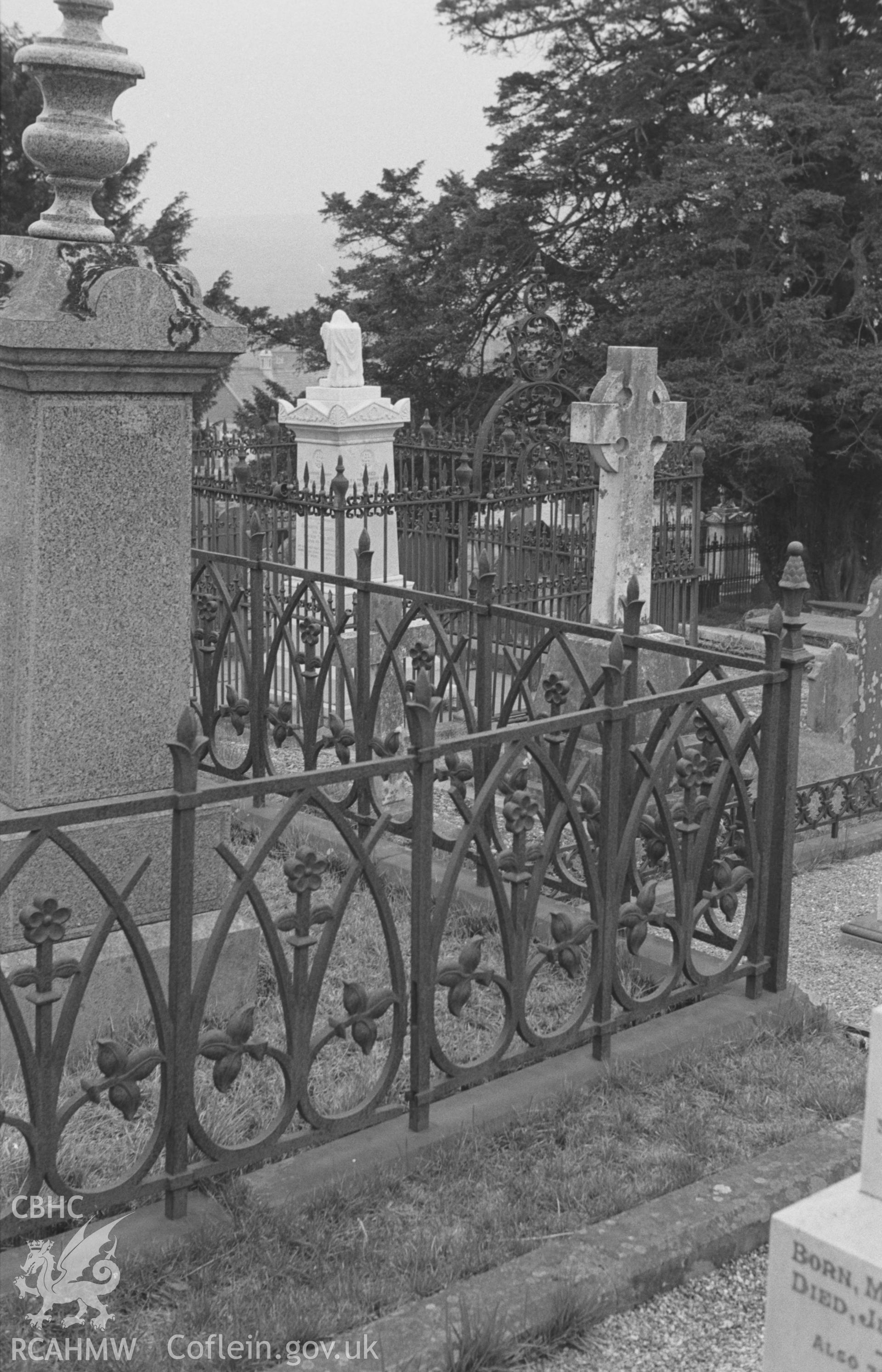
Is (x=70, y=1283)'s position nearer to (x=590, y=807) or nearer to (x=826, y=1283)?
(x=826, y=1283)

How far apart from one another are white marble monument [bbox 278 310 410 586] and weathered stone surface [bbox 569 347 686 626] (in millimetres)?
2281

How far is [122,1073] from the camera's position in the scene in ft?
10.2

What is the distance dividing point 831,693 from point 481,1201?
8.19m

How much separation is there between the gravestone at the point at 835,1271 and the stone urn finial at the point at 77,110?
9.97ft

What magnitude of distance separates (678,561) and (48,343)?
811cm

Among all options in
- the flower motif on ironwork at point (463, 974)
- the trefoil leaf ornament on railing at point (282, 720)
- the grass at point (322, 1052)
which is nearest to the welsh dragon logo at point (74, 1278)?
the grass at point (322, 1052)

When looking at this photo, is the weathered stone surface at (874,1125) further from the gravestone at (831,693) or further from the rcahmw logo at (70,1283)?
the gravestone at (831,693)

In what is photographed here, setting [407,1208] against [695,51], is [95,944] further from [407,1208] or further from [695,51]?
[695,51]

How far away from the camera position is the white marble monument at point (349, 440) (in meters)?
11.5

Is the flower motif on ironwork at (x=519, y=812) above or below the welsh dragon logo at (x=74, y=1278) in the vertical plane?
above

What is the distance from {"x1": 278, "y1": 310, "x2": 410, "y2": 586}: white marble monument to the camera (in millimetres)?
11516

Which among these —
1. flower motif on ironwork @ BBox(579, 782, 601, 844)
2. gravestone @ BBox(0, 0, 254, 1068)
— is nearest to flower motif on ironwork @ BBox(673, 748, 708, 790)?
flower motif on ironwork @ BBox(579, 782, 601, 844)

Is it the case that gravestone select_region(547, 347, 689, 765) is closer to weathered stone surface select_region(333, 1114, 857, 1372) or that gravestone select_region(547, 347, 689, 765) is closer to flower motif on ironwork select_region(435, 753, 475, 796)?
flower motif on ironwork select_region(435, 753, 475, 796)

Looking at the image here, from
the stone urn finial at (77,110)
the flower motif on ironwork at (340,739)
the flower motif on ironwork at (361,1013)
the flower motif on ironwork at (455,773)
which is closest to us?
the flower motif on ironwork at (361,1013)
